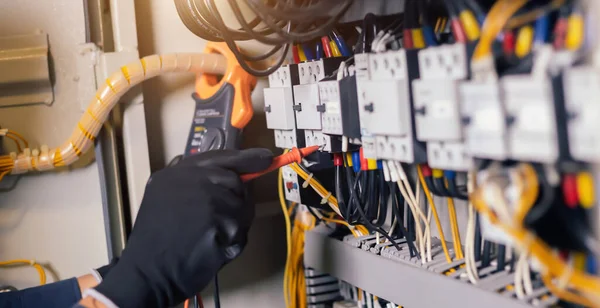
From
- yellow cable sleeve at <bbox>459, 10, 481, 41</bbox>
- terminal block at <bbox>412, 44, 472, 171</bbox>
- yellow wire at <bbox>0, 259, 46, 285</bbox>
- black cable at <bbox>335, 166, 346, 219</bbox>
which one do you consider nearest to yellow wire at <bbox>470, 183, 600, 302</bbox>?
terminal block at <bbox>412, 44, 472, 171</bbox>

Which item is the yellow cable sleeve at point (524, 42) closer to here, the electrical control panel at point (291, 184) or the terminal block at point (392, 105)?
the terminal block at point (392, 105)

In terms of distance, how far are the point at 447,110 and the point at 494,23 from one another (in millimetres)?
127

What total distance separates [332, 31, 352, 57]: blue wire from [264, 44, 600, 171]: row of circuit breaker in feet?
0.11

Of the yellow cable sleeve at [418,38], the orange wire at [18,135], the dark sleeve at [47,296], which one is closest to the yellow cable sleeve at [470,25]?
the yellow cable sleeve at [418,38]

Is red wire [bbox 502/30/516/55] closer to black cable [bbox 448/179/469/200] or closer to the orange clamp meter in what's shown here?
black cable [bbox 448/179/469/200]

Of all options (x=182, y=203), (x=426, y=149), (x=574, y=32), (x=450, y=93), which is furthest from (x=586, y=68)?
(x=182, y=203)

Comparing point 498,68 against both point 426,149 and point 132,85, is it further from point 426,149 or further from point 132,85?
point 132,85

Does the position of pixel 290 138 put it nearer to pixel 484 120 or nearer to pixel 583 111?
pixel 484 120

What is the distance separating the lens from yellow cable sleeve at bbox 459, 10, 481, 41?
0.78 m

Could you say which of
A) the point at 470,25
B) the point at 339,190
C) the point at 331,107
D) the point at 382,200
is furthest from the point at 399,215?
the point at 470,25

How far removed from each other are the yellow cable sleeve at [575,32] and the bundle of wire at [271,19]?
1.44 ft

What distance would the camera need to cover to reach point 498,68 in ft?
2.51

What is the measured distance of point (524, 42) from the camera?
2.41 feet

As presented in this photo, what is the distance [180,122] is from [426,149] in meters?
0.81
